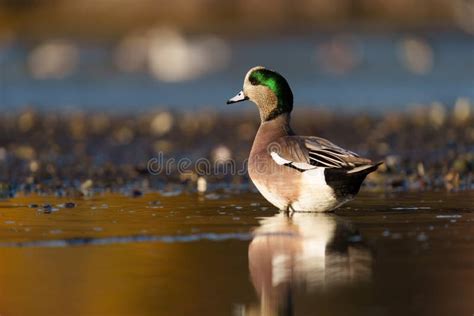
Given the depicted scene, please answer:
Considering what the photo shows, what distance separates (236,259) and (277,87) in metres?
3.36

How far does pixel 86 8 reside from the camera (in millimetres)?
34594

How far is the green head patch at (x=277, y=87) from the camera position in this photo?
10242mm

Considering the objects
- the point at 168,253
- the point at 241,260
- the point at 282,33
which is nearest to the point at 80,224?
the point at 168,253

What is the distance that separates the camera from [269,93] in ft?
33.9

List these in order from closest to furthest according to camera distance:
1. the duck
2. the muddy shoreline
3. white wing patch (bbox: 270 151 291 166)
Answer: the duck, white wing patch (bbox: 270 151 291 166), the muddy shoreline

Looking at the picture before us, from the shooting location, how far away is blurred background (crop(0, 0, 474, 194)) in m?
17.9

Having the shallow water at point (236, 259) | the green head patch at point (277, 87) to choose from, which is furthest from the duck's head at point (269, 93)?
the shallow water at point (236, 259)

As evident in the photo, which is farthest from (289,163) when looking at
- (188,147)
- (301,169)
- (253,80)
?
(188,147)

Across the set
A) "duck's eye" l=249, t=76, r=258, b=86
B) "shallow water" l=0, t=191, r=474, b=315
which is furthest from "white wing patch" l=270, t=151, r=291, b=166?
"duck's eye" l=249, t=76, r=258, b=86

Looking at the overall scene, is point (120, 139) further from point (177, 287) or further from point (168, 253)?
point (177, 287)

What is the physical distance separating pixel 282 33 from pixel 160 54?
3.72 meters

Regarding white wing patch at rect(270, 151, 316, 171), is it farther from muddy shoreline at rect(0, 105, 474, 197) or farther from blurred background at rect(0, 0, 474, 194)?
blurred background at rect(0, 0, 474, 194)

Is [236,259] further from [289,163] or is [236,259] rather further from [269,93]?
[269,93]

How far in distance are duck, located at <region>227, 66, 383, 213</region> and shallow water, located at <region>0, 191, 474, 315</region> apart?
0.18m
